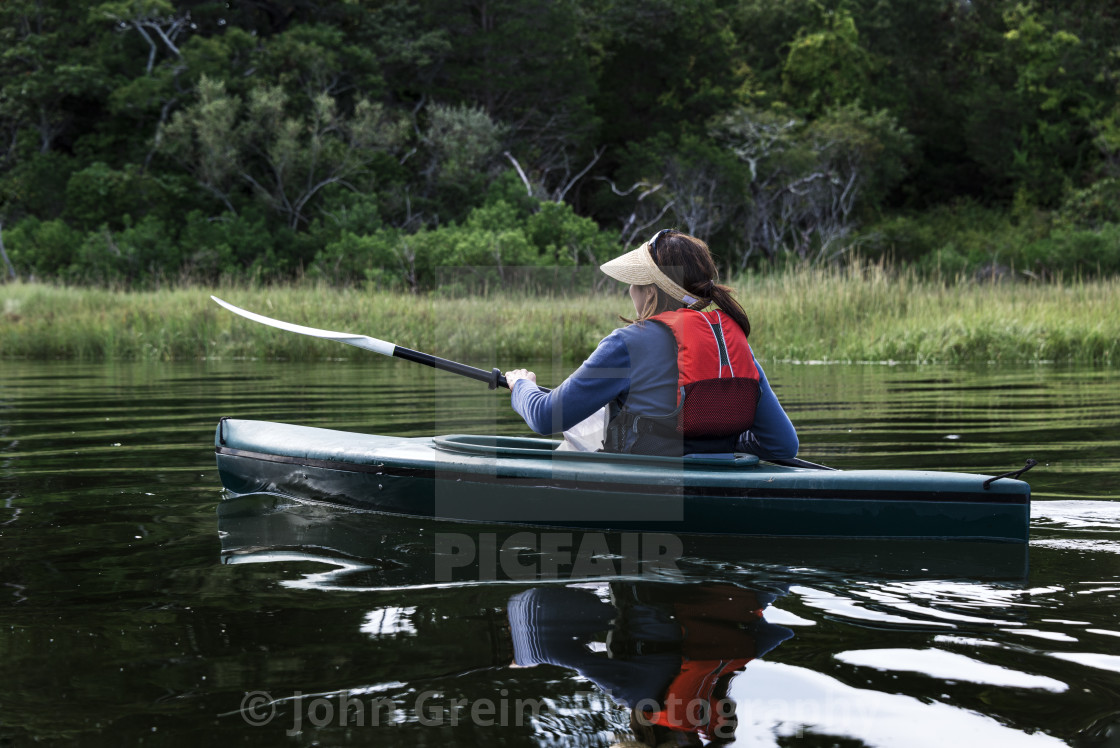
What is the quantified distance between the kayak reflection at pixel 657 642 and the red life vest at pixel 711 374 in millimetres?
617

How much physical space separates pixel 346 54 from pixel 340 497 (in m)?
21.6

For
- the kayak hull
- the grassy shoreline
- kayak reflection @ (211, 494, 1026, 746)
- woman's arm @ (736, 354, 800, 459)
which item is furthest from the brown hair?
the grassy shoreline

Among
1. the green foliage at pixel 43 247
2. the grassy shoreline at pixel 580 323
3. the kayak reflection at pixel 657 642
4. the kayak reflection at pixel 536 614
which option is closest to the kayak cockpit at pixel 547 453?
the kayak reflection at pixel 536 614

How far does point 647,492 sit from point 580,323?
29.2 feet

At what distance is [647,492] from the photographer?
132 inches

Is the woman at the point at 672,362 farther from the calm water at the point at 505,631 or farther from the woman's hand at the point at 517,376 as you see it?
the calm water at the point at 505,631

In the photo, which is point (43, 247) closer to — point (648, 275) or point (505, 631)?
point (648, 275)

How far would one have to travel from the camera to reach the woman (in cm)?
315

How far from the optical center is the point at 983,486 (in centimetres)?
315

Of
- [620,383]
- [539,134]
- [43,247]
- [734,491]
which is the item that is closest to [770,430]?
[734,491]

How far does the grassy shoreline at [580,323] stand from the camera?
11031mm

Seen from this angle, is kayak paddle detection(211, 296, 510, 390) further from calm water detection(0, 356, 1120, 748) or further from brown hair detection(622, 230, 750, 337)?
brown hair detection(622, 230, 750, 337)

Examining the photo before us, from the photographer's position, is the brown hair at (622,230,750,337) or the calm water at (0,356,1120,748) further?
the brown hair at (622,230,750,337)

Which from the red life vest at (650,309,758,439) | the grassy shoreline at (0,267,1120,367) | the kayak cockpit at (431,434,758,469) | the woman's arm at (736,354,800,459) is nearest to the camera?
the red life vest at (650,309,758,439)
